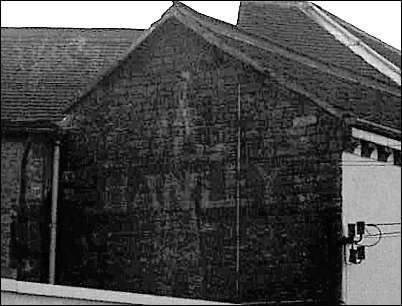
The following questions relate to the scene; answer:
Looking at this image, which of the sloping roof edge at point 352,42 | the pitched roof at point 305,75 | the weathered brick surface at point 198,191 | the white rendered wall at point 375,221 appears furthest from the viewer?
the weathered brick surface at point 198,191

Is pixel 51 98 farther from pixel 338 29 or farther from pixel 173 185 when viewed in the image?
pixel 338 29

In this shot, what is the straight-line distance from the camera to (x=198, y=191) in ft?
15.4

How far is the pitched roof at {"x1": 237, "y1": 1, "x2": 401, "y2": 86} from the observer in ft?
14.6

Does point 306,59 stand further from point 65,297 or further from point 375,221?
point 65,297

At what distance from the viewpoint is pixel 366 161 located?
431cm

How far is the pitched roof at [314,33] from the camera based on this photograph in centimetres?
445

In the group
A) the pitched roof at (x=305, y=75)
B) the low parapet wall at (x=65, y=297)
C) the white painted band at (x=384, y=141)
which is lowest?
the low parapet wall at (x=65, y=297)

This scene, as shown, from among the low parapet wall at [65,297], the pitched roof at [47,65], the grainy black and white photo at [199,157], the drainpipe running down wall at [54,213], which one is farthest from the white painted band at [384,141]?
the drainpipe running down wall at [54,213]

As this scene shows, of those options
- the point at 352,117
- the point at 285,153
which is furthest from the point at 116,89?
the point at 352,117

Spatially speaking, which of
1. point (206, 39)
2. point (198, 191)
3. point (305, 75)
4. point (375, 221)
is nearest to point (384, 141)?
point (375, 221)

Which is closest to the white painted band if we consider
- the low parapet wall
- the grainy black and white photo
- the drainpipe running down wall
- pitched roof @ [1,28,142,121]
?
the grainy black and white photo

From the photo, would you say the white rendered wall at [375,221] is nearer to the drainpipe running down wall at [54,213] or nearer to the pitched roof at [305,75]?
the pitched roof at [305,75]

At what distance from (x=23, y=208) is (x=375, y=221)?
1507 mm

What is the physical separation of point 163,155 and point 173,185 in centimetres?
15
